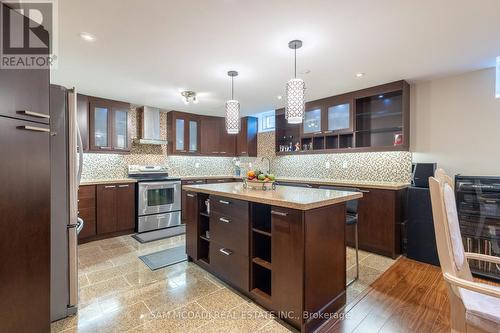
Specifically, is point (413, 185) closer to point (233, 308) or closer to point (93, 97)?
point (233, 308)

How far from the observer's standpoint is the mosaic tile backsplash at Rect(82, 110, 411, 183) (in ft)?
12.5

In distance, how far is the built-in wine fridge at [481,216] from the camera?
2.56 m

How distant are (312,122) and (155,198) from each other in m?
3.30

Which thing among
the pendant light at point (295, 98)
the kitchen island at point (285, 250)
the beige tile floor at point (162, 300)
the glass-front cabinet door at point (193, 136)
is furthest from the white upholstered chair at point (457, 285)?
the glass-front cabinet door at point (193, 136)

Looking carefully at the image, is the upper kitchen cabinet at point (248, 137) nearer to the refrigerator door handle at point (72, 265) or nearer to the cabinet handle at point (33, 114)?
the refrigerator door handle at point (72, 265)

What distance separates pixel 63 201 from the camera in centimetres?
191

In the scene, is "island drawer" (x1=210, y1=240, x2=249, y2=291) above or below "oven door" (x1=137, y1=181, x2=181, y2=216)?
below

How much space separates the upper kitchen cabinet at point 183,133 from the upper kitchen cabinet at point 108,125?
2.97ft

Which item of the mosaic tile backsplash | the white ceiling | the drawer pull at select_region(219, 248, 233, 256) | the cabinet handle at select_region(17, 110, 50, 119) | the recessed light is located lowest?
the drawer pull at select_region(219, 248, 233, 256)

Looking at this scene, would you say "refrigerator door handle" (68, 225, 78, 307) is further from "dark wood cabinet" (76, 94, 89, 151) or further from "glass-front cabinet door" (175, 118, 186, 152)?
"glass-front cabinet door" (175, 118, 186, 152)

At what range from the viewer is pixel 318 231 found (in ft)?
5.96

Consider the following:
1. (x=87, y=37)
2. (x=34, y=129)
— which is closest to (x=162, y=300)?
(x=34, y=129)

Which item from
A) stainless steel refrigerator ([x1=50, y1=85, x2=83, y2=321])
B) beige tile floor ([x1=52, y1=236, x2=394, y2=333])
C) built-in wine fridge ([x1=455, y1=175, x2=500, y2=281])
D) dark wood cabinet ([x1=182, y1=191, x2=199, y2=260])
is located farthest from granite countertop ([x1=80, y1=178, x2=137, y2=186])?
built-in wine fridge ([x1=455, y1=175, x2=500, y2=281])

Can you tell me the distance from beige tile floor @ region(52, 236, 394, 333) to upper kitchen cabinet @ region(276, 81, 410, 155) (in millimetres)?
1854
